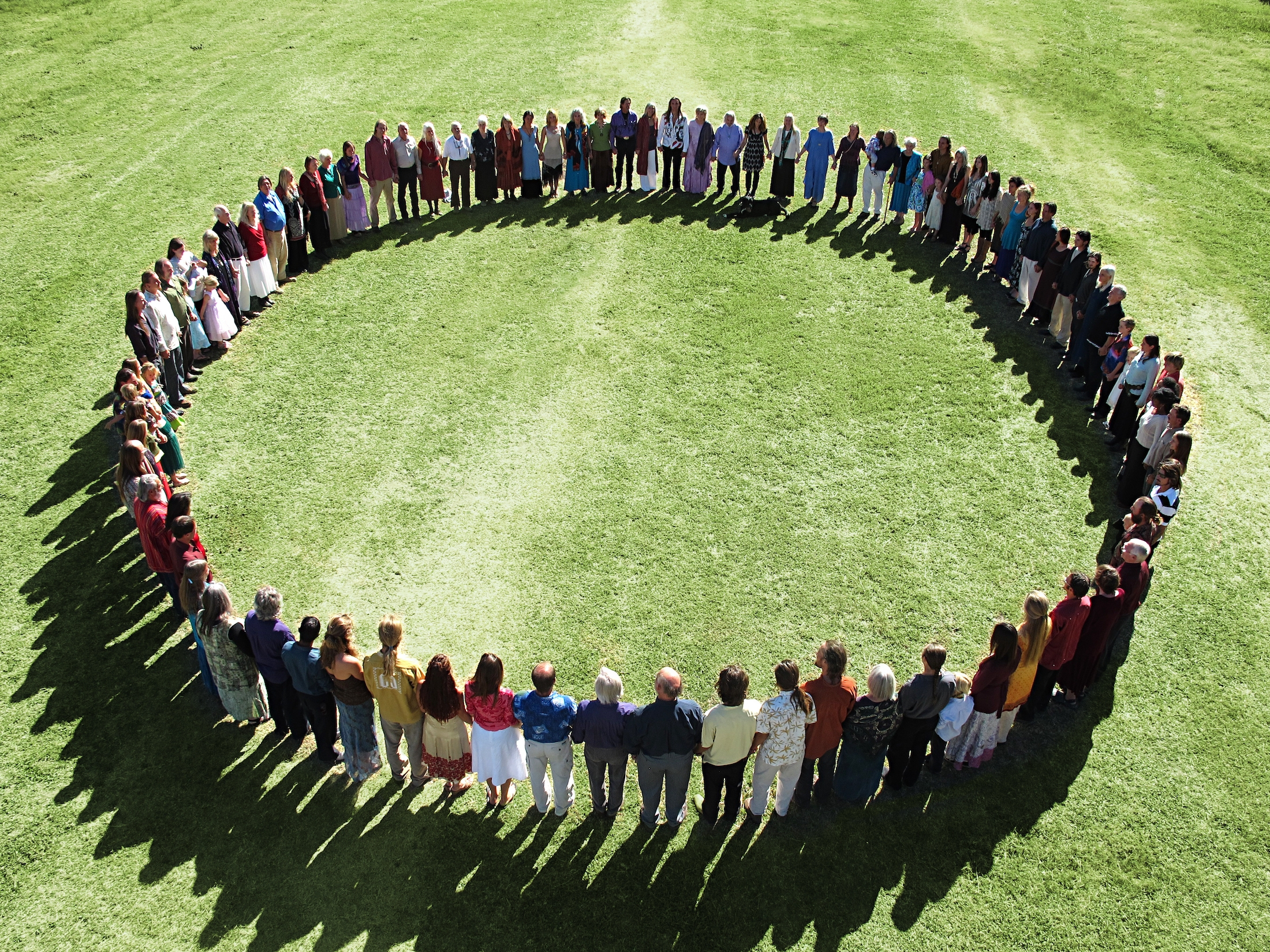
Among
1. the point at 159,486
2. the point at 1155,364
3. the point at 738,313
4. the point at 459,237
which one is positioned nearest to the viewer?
the point at 159,486

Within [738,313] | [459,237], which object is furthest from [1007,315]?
[459,237]

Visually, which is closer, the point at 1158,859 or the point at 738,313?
the point at 1158,859

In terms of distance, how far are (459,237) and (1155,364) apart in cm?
1176

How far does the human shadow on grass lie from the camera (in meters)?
7.58

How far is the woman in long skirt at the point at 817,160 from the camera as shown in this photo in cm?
1723

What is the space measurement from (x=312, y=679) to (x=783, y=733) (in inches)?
165

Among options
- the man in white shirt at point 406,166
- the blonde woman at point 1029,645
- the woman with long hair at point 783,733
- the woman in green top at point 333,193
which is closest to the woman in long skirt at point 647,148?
the man in white shirt at point 406,166

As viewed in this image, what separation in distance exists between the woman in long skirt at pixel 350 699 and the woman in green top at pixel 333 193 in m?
10.4

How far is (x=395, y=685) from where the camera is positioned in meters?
7.94

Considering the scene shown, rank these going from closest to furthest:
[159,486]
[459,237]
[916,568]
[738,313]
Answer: [159,486]
[916,568]
[738,313]
[459,237]

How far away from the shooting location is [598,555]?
11.0 metres

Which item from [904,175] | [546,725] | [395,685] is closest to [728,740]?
[546,725]

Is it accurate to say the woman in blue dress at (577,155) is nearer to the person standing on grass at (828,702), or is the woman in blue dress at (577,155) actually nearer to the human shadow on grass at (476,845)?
the human shadow on grass at (476,845)

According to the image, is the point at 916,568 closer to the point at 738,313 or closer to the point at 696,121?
the point at 738,313
